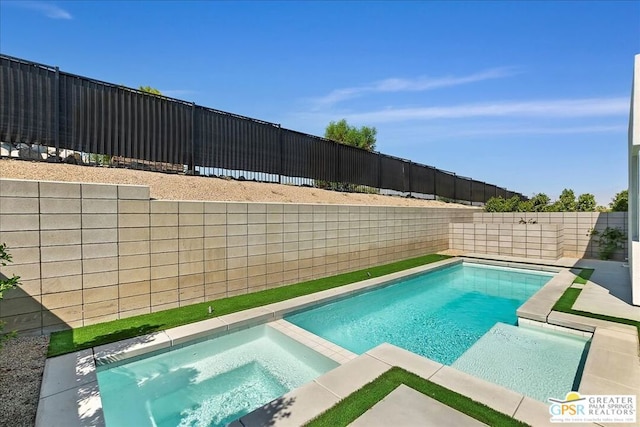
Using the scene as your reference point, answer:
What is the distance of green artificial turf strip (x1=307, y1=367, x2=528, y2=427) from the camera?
8.16 ft

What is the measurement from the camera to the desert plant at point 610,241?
437 inches

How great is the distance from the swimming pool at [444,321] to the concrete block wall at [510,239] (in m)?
2.53

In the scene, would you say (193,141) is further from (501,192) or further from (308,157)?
(501,192)

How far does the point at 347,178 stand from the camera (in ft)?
40.4

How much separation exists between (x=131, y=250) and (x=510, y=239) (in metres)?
13.7

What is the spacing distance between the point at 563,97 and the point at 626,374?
31.5ft

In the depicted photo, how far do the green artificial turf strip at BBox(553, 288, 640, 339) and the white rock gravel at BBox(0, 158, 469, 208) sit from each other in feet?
22.5

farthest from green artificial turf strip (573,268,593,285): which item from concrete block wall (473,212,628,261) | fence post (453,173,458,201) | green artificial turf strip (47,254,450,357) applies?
fence post (453,173,458,201)

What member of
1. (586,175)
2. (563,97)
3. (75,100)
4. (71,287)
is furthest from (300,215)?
(586,175)

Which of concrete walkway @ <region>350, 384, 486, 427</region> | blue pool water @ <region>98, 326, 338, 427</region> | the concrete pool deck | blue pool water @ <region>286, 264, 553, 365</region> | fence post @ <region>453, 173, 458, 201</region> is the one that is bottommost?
blue pool water @ <region>286, 264, 553, 365</region>

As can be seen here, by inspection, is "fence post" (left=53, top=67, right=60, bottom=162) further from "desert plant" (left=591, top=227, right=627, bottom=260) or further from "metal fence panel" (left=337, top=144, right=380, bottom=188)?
"desert plant" (left=591, top=227, right=627, bottom=260)

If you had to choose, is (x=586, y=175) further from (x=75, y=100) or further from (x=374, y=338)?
(x=75, y=100)

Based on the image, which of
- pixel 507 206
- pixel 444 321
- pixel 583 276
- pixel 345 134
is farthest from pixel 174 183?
→ pixel 345 134

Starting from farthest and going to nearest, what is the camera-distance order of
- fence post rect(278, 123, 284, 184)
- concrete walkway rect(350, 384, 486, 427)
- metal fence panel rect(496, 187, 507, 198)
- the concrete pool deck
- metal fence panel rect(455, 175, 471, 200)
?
metal fence panel rect(496, 187, 507, 198) → metal fence panel rect(455, 175, 471, 200) → fence post rect(278, 123, 284, 184) → the concrete pool deck → concrete walkway rect(350, 384, 486, 427)
